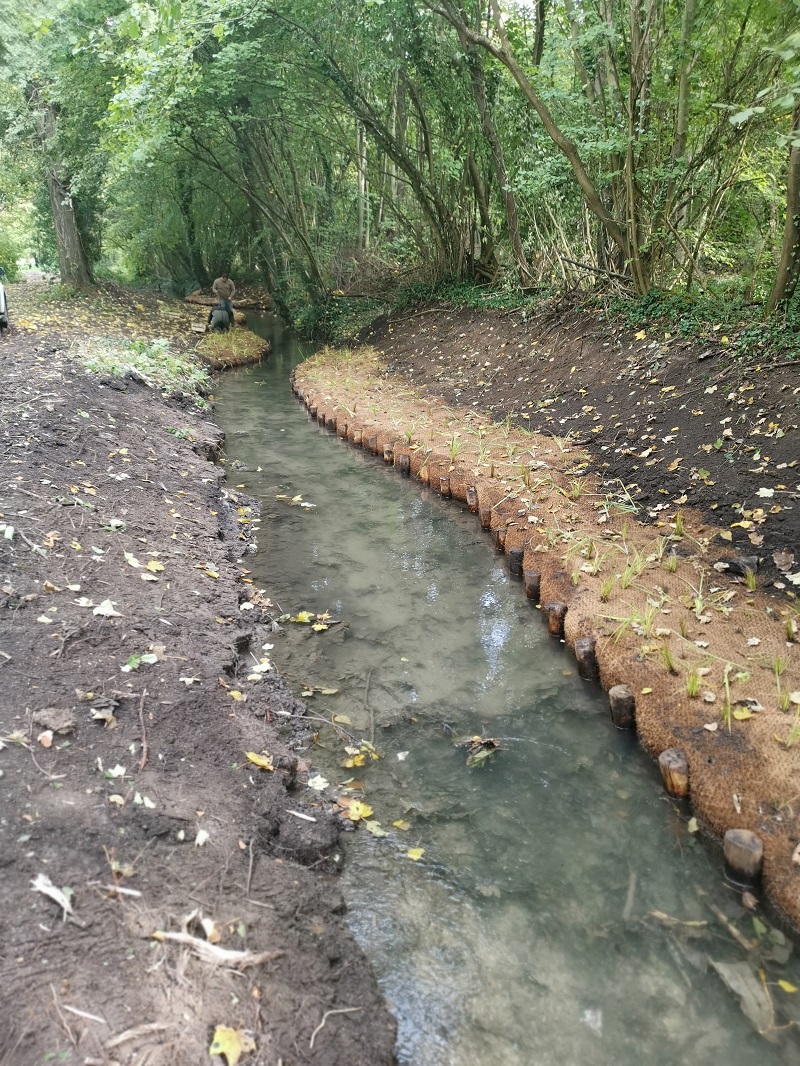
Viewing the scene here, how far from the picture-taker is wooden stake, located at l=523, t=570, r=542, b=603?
5.27 m

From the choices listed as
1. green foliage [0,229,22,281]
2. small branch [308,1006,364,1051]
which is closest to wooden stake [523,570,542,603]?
small branch [308,1006,364,1051]

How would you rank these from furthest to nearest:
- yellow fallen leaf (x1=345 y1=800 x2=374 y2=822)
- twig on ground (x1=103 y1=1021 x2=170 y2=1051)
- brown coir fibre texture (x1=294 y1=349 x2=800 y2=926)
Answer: yellow fallen leaf (x1=345 y1=800 x2=374 y2=822), brown coir fibre texture (x1=294 y1=349 x2=800 y2=926), twig on ground (x1=103 y1=1021 x2=170 y2=1051)

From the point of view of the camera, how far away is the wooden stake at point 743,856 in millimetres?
2826

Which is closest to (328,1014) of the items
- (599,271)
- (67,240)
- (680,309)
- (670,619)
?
(670,619)

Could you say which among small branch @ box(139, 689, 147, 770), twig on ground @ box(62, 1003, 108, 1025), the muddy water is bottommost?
the muddy water

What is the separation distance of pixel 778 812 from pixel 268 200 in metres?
17.7

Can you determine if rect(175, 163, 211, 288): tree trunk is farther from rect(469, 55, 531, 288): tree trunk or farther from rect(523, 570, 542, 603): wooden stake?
rect(523, 570, 542, 603): wooden stake

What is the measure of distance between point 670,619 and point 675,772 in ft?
3.95

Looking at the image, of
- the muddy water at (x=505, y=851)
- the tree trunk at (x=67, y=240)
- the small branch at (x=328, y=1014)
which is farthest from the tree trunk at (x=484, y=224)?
the small branch at (x=328, y=1014)

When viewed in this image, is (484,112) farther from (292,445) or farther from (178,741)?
(178,741)

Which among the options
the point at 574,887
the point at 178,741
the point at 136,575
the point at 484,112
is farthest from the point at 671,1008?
the point at 484,112

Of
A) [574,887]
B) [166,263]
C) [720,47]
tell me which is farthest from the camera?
[166,263]

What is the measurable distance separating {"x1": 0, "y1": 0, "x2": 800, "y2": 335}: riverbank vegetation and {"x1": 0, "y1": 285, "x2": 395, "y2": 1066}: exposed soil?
319 centimetres

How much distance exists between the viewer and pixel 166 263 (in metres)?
26.5
